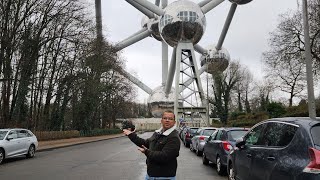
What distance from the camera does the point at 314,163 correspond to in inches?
227

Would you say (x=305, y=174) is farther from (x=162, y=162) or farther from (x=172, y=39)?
(x=172, y=39)

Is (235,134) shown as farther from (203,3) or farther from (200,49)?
(200,49)

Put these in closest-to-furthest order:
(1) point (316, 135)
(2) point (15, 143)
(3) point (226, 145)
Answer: (1) point (316, 135) → (3) point (226, 145) → (2) point (15, 143)

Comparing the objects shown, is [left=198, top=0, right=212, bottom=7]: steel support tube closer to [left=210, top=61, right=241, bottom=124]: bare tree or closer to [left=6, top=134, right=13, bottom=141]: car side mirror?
[left=210, top=61, right=241, bottom=124]: bare tree

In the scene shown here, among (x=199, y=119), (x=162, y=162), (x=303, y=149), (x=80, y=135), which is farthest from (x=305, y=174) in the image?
(x=199, y=119)

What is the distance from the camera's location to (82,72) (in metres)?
48.9

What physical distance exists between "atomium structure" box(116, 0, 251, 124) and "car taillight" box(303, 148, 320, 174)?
185ft

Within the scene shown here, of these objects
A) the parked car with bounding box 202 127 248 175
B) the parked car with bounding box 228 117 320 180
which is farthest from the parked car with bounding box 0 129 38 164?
the parked car with bounding box 228 117 320 180

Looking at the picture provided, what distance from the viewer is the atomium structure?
204ft

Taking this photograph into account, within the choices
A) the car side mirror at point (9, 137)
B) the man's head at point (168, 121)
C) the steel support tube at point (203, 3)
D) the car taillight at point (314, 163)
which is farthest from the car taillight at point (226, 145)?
the steel support tube at point (203, 3)

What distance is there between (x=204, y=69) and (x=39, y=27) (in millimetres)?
44746

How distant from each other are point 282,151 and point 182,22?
2200 inches

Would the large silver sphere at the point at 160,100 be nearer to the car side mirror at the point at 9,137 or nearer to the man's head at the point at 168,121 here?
the car side mirror at the point at 9,137

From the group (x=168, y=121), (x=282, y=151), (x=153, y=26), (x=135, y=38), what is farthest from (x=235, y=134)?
(x=135, y=38)
